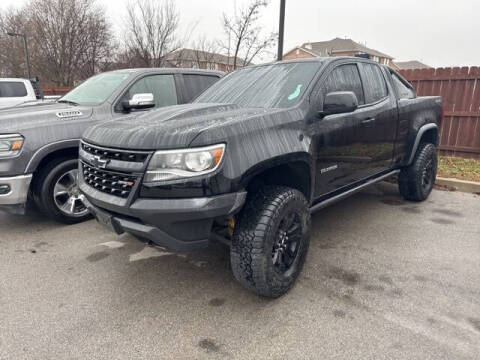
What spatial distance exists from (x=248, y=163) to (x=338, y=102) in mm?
987

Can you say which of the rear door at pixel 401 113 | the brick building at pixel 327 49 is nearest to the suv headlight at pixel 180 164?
the rear door at pixel 401 113

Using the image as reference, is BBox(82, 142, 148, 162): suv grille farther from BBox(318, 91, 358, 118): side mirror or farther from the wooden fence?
the wooden fence

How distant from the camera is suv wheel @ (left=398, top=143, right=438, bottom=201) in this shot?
452cm

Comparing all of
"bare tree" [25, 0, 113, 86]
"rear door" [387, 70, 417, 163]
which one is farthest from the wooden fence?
"bare tree" [25, 0, 113, 86]

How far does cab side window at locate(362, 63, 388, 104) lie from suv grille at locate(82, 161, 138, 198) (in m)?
2.61

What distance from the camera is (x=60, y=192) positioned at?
3918 millimetres

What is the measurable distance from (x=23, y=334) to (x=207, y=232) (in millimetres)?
1360

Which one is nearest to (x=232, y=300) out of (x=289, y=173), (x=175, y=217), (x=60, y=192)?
(x=175, y=217)

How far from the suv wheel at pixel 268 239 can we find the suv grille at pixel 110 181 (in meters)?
0.76

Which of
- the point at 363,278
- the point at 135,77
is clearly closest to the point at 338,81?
the point at 363,278

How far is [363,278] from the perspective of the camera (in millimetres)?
2844

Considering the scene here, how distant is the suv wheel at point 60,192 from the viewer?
3.78 metres

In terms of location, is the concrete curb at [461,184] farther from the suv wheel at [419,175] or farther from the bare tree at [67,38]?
the bare tree at [67,38]

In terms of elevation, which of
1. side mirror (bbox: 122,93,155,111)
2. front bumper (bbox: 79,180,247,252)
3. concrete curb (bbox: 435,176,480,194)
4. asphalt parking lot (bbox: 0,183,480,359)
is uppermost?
side mirror (bbox: 122,93,155,111)
